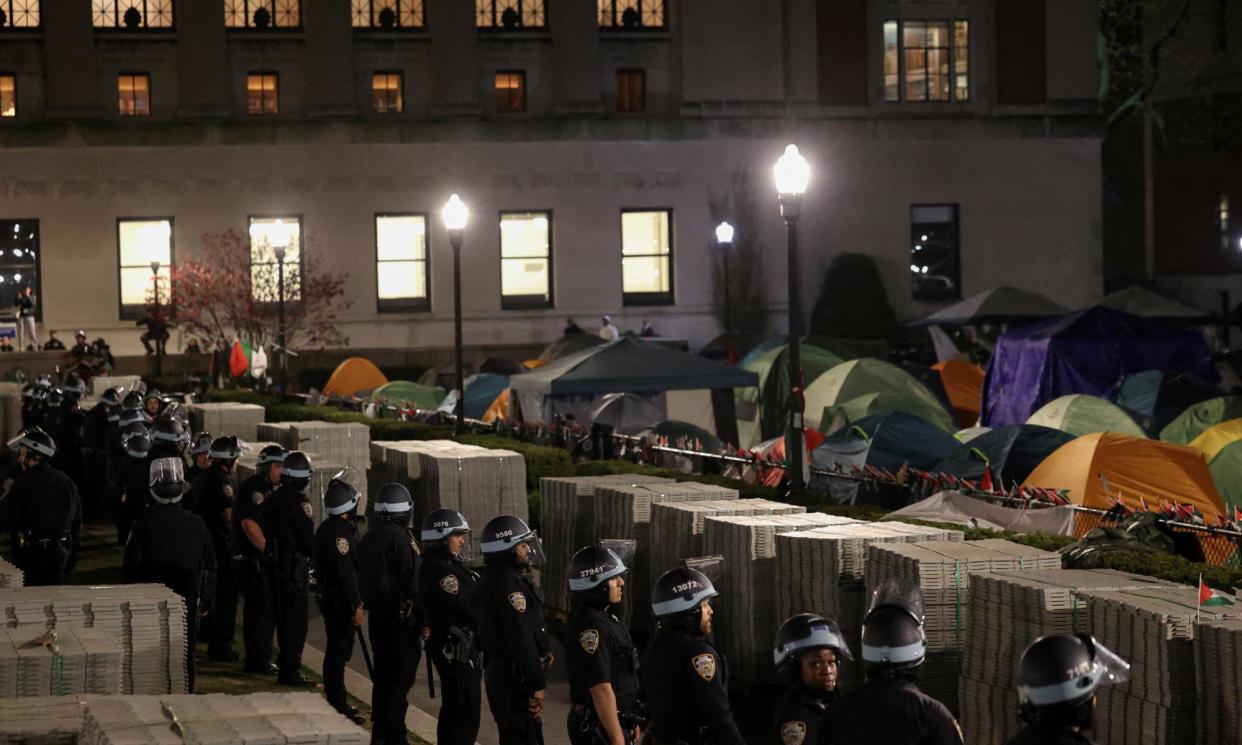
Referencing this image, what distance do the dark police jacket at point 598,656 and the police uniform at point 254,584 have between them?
6.50m

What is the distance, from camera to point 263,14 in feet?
172

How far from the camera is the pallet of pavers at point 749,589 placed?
43.8ft

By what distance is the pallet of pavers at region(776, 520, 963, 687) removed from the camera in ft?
40.8

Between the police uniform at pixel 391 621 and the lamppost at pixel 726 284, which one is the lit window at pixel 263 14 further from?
the police uniform at pixel 391 621

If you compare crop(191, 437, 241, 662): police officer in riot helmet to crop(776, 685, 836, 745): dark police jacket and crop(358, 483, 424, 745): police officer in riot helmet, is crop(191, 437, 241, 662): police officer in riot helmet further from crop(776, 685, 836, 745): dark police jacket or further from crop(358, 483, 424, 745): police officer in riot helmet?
crop(776, 685, 836, 745): dark police jacket

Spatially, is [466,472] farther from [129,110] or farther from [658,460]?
[129,110]

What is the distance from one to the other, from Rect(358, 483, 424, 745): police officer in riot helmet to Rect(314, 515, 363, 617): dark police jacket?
0.71 m

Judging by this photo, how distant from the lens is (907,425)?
24.7 meters

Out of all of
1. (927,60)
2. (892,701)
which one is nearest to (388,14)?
(927,60)

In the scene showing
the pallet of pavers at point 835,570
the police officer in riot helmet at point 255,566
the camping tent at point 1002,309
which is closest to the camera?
the pallet of pavers at point 835,570

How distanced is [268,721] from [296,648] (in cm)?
843

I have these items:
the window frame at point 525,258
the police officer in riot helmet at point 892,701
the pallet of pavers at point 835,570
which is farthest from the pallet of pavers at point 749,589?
the window frame at point 525,258

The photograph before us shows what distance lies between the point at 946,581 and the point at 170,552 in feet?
19.8

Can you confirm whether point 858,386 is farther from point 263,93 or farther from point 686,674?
point 263,93
